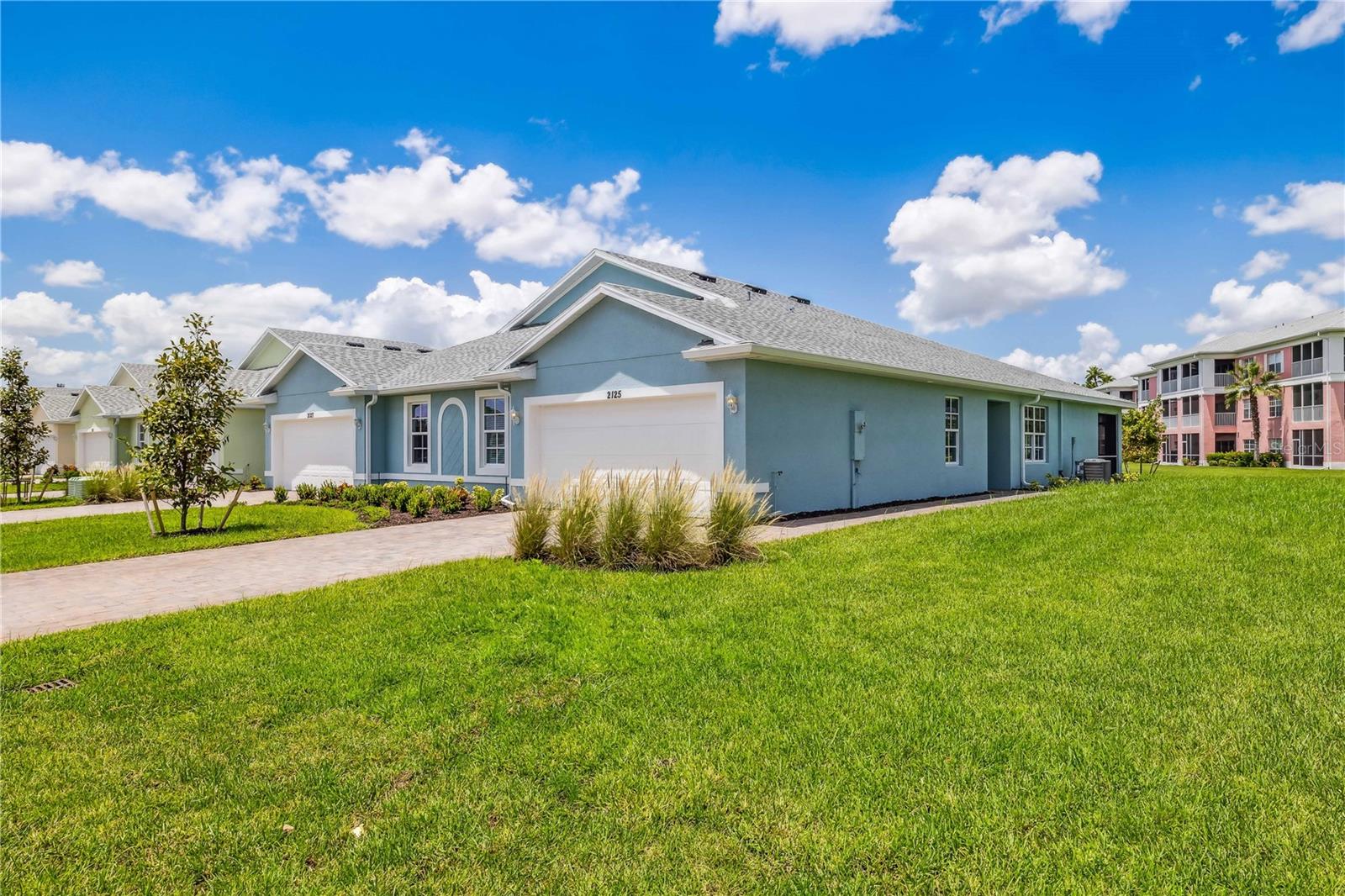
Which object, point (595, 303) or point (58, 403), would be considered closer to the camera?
point (595, 303)

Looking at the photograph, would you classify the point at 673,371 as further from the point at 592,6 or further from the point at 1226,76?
the point at 1226,76

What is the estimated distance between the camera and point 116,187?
1309cm

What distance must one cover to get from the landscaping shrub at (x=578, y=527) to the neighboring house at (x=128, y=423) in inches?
802

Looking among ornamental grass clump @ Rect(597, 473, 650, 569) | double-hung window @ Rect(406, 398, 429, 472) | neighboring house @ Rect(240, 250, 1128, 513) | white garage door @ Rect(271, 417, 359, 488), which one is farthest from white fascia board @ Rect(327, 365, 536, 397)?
ornamental grass clump @ Rect(597, 473, 650, 569)

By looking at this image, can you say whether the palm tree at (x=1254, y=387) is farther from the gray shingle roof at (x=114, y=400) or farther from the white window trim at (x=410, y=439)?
the gray shingle roof at (x=114, y=400)

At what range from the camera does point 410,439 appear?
19.1 m

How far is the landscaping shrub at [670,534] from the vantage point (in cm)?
787

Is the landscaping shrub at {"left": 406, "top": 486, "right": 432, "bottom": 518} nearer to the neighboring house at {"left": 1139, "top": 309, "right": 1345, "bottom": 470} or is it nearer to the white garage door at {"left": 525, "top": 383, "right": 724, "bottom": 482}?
the white garage door at {"left": 525, "top": 383, "right": 724, "bottom": 482}

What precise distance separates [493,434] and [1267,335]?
51.7m

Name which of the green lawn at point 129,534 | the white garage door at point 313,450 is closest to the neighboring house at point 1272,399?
the white garage door at point 313,450

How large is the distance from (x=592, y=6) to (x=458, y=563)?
33.0 ft

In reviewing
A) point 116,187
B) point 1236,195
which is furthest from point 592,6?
point 1236,195

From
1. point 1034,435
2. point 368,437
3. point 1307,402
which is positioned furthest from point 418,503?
point 1307,402

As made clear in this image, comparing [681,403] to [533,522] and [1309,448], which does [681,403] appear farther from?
[1309,448]
